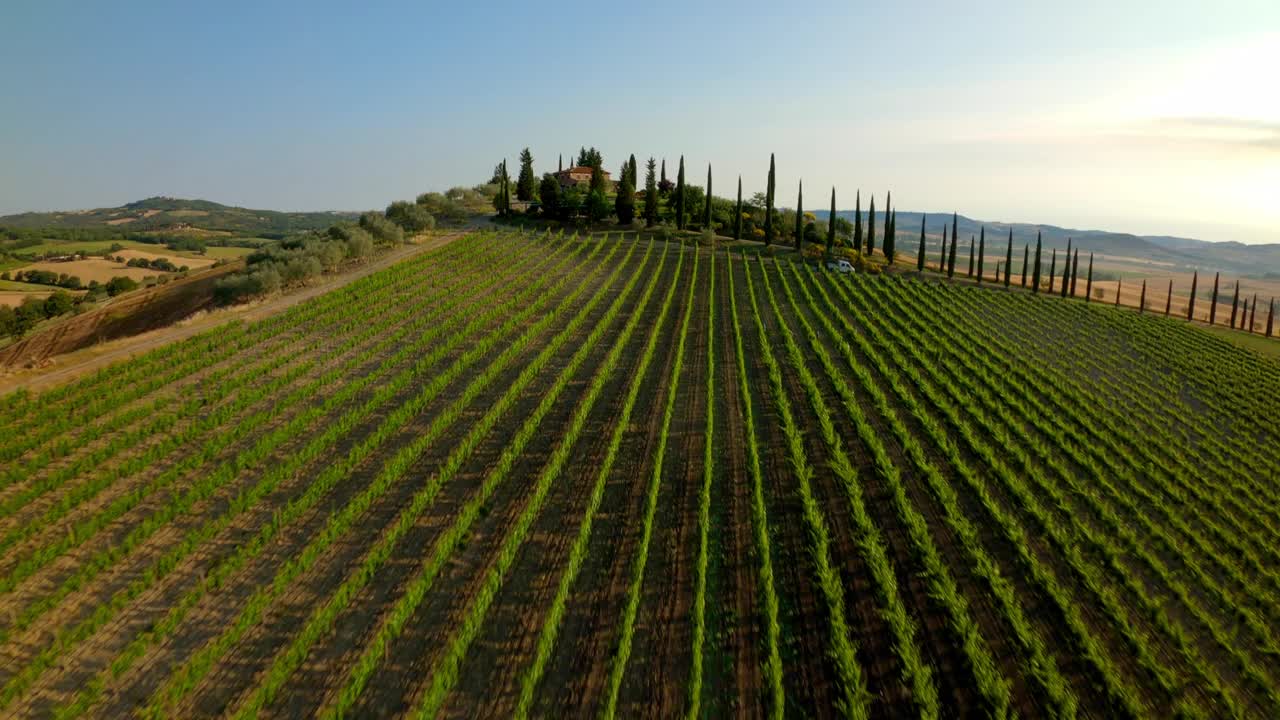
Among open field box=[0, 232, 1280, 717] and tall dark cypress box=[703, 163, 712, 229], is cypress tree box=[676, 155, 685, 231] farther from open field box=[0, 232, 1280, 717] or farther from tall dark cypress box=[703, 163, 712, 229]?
open field box=[0, 232, 1280, 717]

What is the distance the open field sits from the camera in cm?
1034

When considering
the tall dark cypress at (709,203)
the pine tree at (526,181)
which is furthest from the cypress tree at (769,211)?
Result: the pine tree at (526,181)

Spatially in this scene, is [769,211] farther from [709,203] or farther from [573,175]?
[573,175]

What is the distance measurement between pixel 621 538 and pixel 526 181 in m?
84.4

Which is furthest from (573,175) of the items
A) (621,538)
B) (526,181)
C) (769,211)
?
(621,538)

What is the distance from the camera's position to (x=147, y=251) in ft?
351

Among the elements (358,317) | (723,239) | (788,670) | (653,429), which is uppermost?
(723,239)

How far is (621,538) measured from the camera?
1433 centimetres

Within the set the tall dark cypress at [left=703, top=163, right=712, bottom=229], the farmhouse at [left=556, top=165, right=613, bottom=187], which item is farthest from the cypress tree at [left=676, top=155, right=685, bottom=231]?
the farmhouse at [left=556, top=165, right=613, bottom=187]

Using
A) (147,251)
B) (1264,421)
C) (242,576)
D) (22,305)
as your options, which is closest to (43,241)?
(147,251)

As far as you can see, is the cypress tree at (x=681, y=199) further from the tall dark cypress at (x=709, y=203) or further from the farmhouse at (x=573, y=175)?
the farmhouse at (x=573, y=175)

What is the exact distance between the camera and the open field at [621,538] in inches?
407

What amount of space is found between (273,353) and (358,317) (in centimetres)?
670

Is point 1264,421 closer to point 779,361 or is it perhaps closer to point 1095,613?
point 779,361
